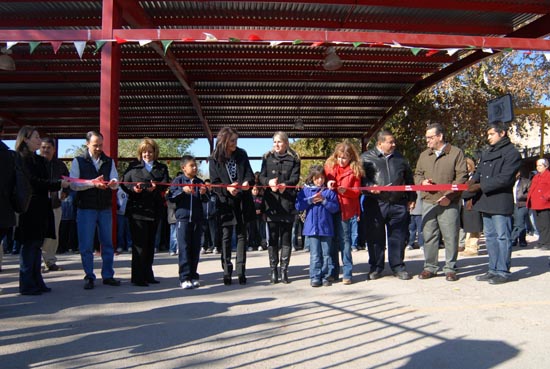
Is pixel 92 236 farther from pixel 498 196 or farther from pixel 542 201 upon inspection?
pixel 542 201

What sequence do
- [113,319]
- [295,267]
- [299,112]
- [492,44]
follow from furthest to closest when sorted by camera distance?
[299,112], [492,44], [295,267], [113,319]

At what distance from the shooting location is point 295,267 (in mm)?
7992

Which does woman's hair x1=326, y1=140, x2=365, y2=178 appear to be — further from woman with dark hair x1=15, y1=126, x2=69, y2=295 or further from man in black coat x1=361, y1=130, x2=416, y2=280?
woman with dark hair x1=15, y1=126, x2=69, y2=295

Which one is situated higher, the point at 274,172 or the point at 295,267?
the point at 274,172

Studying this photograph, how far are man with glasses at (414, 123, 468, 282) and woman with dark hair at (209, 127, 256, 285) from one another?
253 centimetres

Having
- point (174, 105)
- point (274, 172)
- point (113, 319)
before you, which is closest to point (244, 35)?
point (274, 172)

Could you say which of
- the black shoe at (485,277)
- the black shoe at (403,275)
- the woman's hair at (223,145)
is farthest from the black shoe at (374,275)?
the woman's hair at (223,145)

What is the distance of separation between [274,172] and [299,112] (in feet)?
36.6

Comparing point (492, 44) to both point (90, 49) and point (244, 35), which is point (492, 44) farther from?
point (90, 49)

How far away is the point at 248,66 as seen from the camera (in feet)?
42.4

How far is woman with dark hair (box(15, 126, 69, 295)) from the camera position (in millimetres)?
5664

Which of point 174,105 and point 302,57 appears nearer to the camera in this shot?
point 302,57

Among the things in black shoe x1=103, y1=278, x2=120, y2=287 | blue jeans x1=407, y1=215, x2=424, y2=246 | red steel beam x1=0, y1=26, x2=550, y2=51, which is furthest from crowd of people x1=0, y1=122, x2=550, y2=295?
blue jeans x1=407, y1=215, x2=424, y2=246

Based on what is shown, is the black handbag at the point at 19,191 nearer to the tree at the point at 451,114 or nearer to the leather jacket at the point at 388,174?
the leather jacket at the point at 388,174
